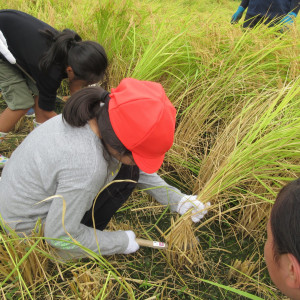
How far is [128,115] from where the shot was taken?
2.74 feet

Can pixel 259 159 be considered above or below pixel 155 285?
above

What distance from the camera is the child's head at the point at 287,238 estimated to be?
0.56m

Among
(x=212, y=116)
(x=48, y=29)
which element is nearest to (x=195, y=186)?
(x=212, y=116)

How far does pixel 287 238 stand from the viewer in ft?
1.90

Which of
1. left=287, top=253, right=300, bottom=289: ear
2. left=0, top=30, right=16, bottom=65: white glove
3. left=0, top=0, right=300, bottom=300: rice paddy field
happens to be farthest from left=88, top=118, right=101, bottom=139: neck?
left=0, top=30, right=16, bottom=65: white glove

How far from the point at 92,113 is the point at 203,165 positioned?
0.74 meters

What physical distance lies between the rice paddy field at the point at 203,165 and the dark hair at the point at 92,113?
0.40m

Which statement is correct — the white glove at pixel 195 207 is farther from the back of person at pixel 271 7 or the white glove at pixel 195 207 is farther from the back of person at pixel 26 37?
the back of person at pixel 271 7

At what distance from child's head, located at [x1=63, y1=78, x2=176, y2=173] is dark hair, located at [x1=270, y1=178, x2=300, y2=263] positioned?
0.39 meters

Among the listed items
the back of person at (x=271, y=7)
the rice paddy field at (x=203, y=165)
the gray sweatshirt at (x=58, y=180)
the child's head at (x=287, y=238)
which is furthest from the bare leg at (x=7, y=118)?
the back of person at (x=271, y=7)

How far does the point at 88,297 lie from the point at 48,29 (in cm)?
154

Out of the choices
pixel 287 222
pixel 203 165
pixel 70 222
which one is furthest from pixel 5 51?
pixel 287 222

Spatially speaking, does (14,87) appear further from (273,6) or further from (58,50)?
(273,6)

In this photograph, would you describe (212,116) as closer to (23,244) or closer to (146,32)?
(146,32)
